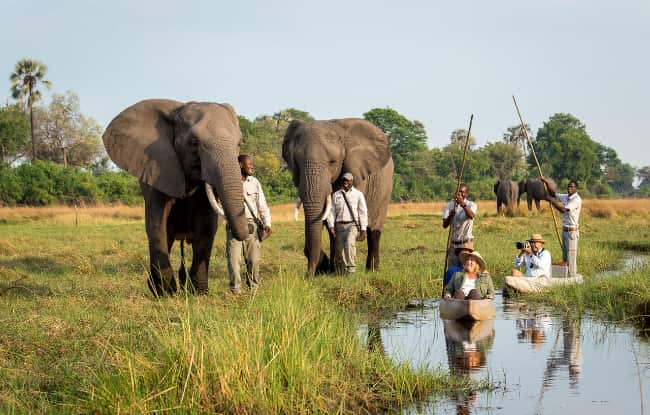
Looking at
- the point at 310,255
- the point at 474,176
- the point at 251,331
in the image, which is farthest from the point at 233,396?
the point at 474,176

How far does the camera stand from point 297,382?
619 centimetres

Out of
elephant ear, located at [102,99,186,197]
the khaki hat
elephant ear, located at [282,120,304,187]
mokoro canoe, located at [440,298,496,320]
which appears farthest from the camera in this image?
elephant ear, located at [282,120,304,187]

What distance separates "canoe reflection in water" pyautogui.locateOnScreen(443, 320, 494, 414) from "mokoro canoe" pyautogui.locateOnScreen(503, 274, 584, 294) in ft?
6.43

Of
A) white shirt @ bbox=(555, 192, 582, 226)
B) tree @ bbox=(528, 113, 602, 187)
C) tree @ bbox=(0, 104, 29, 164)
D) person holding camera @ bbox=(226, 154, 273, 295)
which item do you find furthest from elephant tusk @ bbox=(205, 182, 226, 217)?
tree @ bbox=(528, 113, 602, 187)

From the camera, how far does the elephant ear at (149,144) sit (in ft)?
35.3

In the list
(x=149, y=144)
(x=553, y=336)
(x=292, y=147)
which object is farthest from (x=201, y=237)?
(x=553, y=336)

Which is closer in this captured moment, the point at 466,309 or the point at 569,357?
the point at 569,357

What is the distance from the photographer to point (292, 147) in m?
14.0

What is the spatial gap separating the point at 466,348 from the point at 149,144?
488cm

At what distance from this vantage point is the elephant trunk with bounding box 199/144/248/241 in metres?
10.3

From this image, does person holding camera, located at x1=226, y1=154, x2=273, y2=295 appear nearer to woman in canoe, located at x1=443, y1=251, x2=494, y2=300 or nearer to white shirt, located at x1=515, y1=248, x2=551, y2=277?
woman in canoe, located at x1=443, y1=251, x2=494, y2=300

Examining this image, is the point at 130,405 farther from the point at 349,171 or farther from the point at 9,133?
the point at 9,133

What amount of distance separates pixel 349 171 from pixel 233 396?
28.4 ft

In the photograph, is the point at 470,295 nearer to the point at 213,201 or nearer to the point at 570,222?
the point at 213,201
